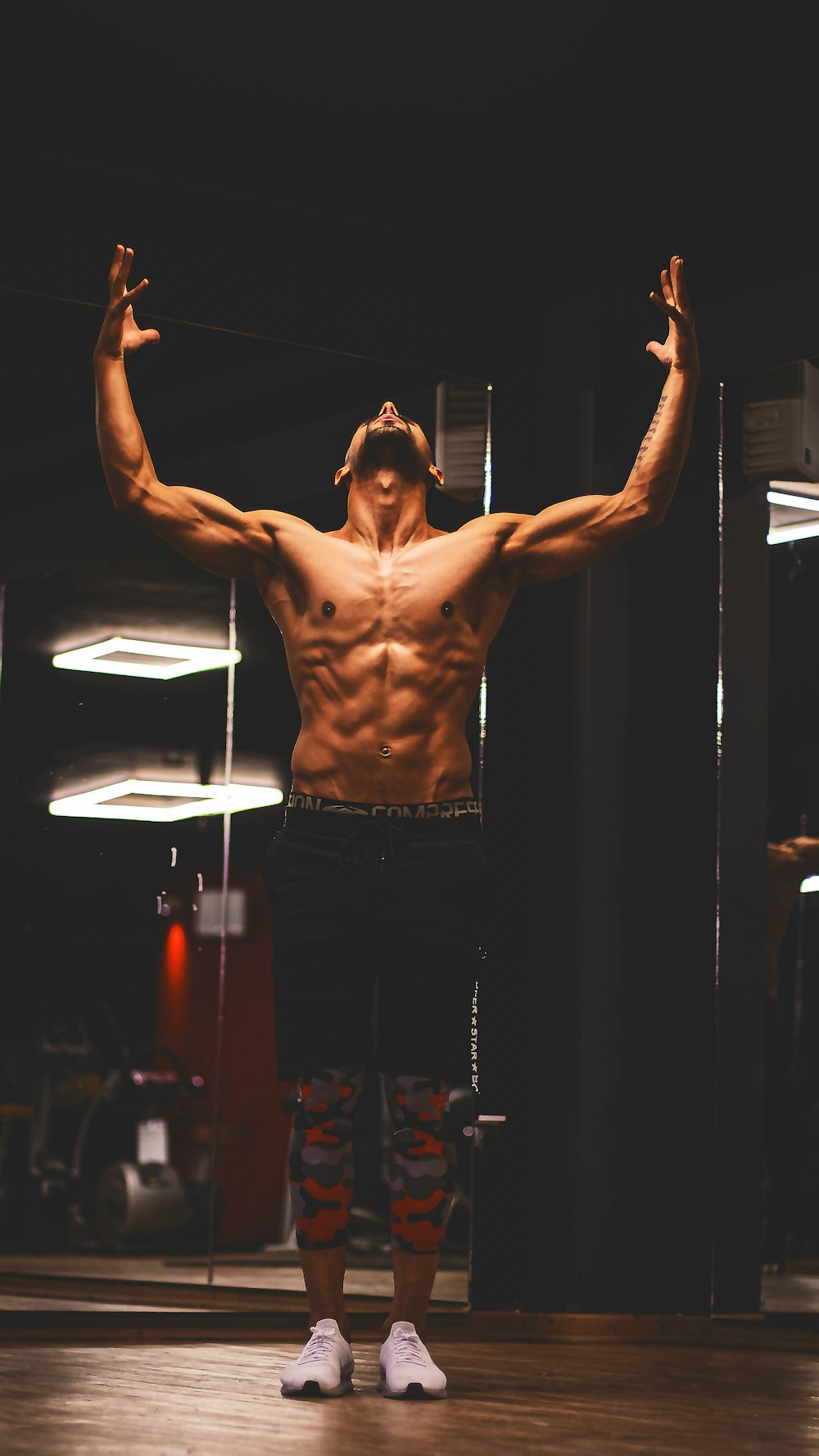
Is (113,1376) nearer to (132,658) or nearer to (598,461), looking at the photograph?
(132,658)

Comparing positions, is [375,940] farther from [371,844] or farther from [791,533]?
[791,533]

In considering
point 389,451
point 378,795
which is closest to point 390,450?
point 389,451

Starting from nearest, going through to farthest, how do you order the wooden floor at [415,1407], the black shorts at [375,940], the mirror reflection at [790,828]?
the wooden floor at [415,1407], the black shorts at [375,940], the mirror reflection at [790,828]

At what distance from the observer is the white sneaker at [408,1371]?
2711mm

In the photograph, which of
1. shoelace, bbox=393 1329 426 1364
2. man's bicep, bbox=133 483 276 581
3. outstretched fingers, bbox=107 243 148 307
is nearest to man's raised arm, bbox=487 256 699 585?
man's bicep, bbox=133 483 276 581

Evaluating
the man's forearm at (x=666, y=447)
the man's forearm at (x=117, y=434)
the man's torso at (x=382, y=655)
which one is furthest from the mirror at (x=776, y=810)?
the man's forearm at (x=117, y=434)

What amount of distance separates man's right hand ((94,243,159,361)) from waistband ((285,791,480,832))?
0.87m

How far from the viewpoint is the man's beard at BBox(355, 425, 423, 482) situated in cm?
313

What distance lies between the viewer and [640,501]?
121 inches

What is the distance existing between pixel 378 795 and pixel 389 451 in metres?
0.67

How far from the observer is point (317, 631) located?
120 inches

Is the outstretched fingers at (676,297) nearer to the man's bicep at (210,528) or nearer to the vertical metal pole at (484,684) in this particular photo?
the man's bicep at (210,528)

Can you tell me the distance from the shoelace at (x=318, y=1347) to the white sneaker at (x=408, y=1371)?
0.10 meters

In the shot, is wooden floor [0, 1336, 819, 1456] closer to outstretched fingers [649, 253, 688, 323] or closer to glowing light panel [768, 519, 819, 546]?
outstretched fingers [649, 253, 688, 323]
